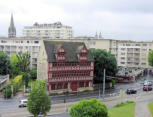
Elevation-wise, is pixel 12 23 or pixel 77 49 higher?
pixel 12 23

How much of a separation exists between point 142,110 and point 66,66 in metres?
28.4

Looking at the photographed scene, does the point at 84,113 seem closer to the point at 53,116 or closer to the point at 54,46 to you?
the point at 53,116

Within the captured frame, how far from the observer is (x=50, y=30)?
165m

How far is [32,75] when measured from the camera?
275 feet

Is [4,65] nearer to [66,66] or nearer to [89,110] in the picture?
[66,66]

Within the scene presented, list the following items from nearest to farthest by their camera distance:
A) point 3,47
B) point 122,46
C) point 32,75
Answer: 1. point 32,75
2. point 3,47
3. point 122,46

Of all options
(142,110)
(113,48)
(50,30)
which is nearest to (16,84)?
(142,110)

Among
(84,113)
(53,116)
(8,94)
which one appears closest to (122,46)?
(8,94)

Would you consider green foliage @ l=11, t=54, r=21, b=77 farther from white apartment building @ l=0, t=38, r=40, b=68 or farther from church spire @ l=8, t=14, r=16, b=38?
church spire @ l=8, t=14, r=16, b=38

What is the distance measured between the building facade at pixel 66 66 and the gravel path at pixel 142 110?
22819 millimetres

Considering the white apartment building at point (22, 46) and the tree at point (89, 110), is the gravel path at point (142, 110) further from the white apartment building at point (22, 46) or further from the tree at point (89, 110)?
the white apartment building at point (22, 46)

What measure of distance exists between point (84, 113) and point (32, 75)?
55320 millimetres

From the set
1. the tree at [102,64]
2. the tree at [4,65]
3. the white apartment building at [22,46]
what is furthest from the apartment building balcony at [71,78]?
the white apartment building at [22,46]

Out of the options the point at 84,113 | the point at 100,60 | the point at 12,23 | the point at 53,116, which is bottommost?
the point at 53,116
